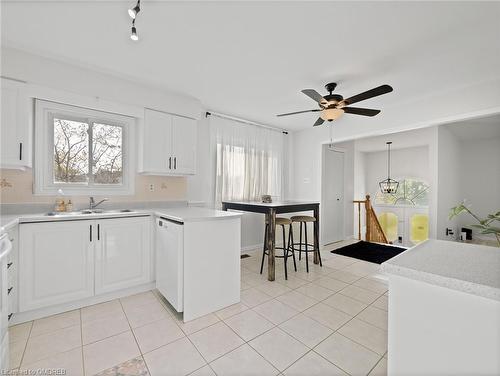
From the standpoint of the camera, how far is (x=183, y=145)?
3.26 m

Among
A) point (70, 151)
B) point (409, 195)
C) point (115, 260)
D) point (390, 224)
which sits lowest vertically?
point (390, 224)

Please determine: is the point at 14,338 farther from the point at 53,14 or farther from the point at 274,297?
the point at 53,14

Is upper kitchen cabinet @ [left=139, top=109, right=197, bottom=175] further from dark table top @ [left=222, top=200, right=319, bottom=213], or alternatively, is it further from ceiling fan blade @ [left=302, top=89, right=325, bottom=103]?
ceiling fan blade @ [left=302, top=89, right=325, bottom=103]

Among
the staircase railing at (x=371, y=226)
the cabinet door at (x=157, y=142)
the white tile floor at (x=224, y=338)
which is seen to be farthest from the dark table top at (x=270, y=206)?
the staircase railing at (x=371, y=226)

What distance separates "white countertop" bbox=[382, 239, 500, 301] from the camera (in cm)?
72

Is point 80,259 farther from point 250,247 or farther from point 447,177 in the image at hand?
point 447,177

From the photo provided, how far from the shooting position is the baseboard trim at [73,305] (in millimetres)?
2031

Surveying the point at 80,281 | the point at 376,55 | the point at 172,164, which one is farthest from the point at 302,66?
the point at 80,281

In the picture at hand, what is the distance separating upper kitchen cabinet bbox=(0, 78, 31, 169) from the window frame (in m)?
0.20

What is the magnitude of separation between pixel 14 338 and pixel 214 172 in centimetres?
293

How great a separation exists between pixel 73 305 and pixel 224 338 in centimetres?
159

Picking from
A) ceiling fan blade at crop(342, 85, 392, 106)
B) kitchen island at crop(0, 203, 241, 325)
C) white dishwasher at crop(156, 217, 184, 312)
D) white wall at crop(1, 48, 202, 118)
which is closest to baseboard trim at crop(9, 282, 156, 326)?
kitchen island at crop(0, 203, 241, 325)

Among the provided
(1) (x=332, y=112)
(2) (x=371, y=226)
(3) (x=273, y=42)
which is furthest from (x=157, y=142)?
(2) (x=371, y=226)

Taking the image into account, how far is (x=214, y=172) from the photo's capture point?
404 cm
